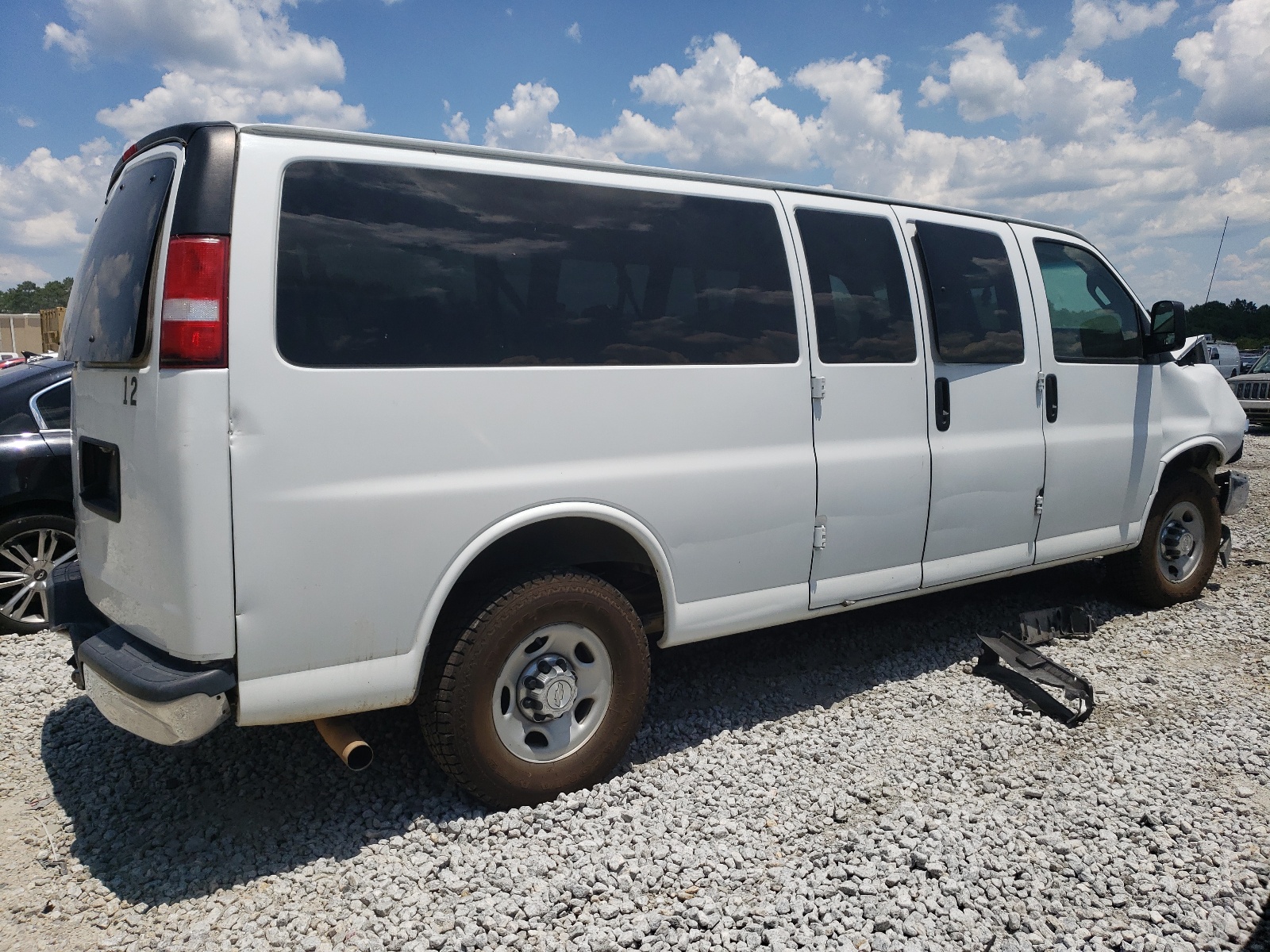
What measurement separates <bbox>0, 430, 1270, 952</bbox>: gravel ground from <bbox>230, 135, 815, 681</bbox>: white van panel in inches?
30.4

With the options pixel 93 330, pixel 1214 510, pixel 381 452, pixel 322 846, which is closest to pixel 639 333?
pixel 381 452

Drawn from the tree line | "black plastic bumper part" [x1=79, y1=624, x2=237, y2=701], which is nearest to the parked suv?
"black plastic bumper part" [x1=79, y1=624, x2=237, y2=701]

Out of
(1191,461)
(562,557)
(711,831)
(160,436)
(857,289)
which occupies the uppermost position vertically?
(857,289)

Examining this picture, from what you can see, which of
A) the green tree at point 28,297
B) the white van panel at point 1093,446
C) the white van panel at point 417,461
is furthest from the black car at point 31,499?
the green tree at point 28,297

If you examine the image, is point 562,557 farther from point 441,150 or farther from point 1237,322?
point 1237,322

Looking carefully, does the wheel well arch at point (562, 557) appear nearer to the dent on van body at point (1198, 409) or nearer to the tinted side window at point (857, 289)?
the tinted side window at point (857, 289)

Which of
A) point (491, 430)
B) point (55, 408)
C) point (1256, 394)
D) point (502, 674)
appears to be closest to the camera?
point (491, 430)

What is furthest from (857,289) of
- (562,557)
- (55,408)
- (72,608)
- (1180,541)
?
(55,408)

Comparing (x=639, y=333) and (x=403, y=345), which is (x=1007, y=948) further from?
(x=403, y=345)

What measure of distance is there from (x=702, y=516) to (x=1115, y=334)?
3170 millimetres

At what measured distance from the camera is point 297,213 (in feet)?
9.12

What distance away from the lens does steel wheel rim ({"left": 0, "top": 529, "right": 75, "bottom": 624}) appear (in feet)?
17.5

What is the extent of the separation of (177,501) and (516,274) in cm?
132

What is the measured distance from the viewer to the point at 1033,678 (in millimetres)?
4570
